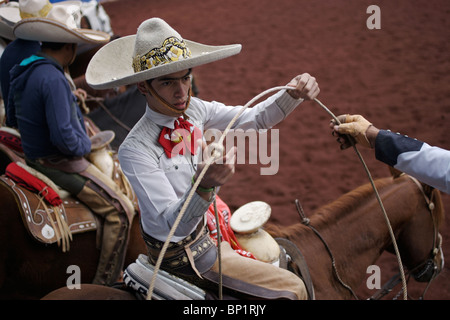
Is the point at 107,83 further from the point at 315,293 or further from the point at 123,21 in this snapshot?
the point at 123,21

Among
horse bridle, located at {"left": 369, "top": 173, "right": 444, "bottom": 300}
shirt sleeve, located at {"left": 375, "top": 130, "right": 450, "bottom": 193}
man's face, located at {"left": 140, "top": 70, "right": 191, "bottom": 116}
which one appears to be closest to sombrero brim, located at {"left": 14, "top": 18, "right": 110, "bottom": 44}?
man's face, located at {"left": 140, "top": 70, "right": 191, "bottom": 116}

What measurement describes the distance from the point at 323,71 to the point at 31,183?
6.90 meters

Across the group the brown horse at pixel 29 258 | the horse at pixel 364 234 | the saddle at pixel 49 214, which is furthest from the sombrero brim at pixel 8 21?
the horse at pixel 364 234

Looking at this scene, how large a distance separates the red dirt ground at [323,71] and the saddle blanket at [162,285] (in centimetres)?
298

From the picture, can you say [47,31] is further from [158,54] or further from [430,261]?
[430,261]

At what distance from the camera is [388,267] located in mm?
4500

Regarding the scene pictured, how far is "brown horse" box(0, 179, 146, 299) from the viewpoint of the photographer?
9.99ft

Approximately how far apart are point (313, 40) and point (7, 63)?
7981 millimetres

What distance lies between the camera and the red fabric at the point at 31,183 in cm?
316

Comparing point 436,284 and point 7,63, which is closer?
point 7,63

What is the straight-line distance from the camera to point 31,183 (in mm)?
3158

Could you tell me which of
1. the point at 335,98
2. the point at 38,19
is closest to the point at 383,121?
the point at 335,98

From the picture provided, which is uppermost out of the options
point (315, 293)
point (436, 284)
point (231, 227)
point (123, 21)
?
point (123, 21)

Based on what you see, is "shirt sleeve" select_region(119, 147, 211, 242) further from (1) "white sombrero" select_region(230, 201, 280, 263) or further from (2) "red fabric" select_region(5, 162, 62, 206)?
(2) "red fabric" select_region(5, 162, 62, 206)
